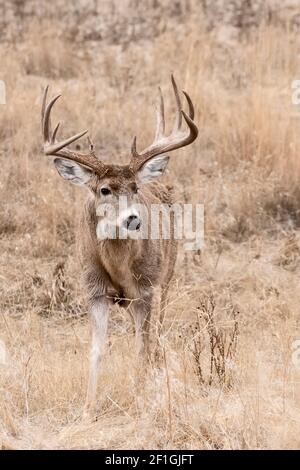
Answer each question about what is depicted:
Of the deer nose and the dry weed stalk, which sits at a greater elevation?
the deer nose

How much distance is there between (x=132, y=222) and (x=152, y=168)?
0.72m

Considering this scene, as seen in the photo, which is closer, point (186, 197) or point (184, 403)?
point (184, 403)

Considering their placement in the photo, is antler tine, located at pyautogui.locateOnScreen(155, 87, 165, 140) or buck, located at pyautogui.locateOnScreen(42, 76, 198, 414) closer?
buck, located at pyautogui.locateOnScreen(42, 76, 198, 414)

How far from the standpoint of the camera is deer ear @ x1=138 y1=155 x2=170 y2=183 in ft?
23.5

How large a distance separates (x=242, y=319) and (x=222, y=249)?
1.45 meters

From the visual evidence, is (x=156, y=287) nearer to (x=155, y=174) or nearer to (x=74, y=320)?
(x=155, y=174)

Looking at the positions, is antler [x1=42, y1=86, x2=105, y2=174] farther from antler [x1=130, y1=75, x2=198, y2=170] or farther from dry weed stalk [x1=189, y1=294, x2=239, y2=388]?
dry weed stalk [x1=189, y1=294, x2=239, y2=388]

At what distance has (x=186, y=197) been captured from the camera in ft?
33.6

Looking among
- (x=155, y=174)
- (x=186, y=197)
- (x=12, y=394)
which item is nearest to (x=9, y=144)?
(x=186, y=197)

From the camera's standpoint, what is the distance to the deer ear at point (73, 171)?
Answer: 23.1 feet

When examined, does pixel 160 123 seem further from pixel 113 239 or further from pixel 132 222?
pixel 132 222

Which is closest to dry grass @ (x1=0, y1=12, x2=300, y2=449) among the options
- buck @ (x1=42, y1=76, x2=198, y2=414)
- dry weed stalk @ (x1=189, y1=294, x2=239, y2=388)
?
dry weed stalk @ (x1=189, y1=294, x2=239, y2=388)

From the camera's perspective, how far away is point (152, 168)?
23.8ft

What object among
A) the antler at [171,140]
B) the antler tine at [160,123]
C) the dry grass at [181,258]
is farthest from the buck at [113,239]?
the dry grass at [181,258]
